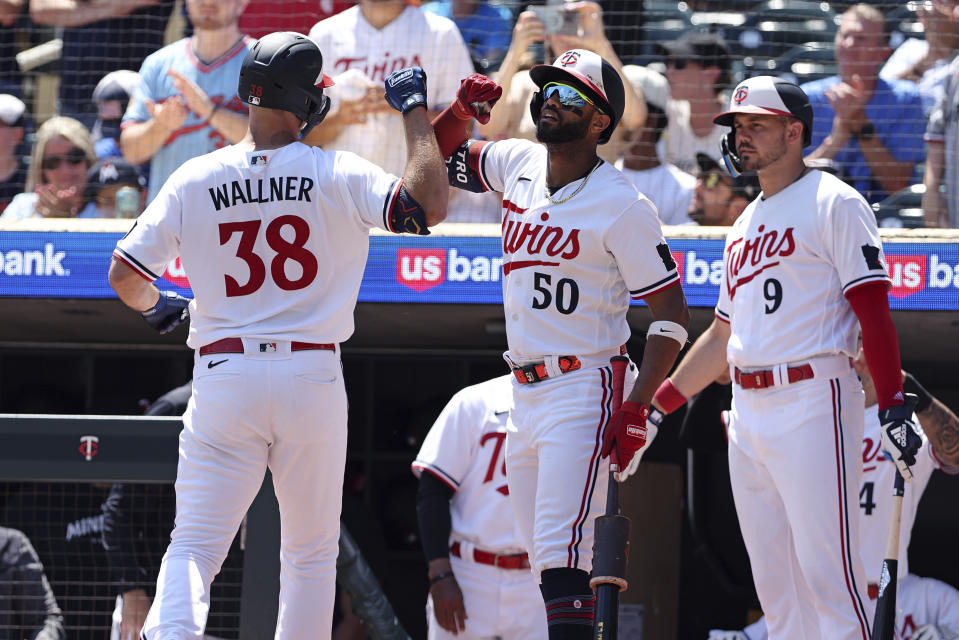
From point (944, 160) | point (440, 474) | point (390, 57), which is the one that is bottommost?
point (440, 474)

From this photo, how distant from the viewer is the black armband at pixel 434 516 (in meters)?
4.48

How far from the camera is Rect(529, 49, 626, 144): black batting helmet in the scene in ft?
10.4

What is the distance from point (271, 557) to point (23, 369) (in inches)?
146

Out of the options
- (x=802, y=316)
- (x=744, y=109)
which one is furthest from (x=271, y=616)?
(x=744, y=109)

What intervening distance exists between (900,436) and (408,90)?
1592 mm

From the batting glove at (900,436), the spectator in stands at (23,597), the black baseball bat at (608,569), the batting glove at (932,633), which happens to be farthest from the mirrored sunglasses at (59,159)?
the batting glove at (932,633)

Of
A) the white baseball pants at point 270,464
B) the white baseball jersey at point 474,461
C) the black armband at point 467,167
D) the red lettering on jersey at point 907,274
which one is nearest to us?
the white baseball pants at point 270,464

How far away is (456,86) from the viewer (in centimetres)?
555

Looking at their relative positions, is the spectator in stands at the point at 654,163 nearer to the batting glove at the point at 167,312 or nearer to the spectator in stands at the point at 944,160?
the spectator in stands at the point at 944,160

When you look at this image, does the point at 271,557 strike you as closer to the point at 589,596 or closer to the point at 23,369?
the point at 589,596

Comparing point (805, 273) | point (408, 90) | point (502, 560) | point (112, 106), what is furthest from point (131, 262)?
point (112, 106)

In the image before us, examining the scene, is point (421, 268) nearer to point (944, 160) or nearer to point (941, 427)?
point (941, 427)

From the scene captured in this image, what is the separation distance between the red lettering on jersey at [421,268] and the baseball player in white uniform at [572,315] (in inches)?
69.4

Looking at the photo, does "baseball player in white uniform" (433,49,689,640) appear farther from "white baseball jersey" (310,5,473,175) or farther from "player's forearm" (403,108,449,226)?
"white baseball jersey" (310,5,473,175)
